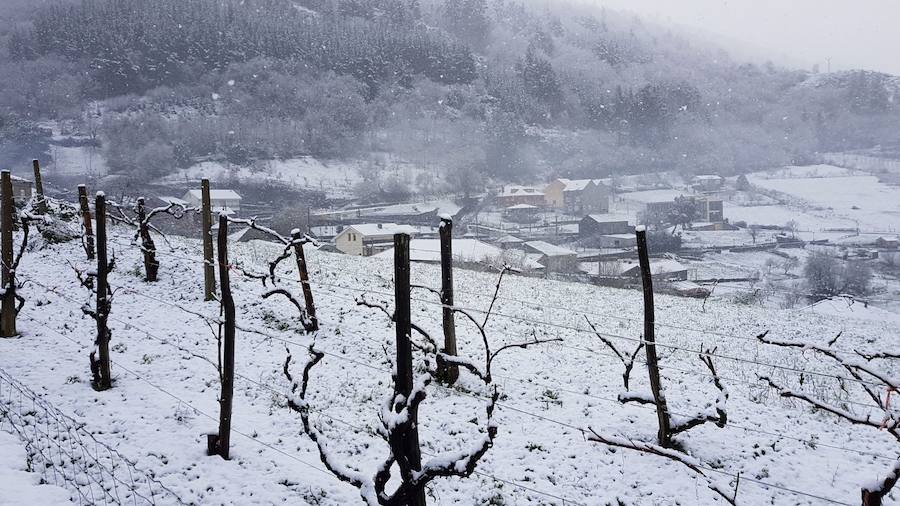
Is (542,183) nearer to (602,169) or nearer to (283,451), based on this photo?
(602,169)

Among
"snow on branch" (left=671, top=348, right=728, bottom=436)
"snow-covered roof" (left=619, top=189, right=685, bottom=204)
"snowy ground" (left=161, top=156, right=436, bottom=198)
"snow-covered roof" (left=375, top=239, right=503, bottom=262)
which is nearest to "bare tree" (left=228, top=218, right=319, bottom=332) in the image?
"snow on branch" (left=671, top=348, right=728, bottom=436)

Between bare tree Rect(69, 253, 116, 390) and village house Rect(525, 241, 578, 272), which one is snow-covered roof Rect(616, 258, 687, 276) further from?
bare tree Rect(69, 253, 116, 390)

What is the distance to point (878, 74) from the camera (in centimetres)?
15738

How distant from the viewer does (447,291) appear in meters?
8.46

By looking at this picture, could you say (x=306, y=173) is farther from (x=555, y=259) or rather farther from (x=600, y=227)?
(x=555, y=259)

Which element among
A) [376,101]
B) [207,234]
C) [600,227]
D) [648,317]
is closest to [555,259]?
[600,227]

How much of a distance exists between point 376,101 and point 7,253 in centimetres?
16529

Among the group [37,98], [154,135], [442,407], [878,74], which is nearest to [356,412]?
[442,407]

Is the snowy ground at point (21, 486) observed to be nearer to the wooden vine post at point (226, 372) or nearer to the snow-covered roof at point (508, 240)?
the wooden vine post at point (226, 372)

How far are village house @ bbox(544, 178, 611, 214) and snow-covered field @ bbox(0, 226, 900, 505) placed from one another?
8044 centimetres

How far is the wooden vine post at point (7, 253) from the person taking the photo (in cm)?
950

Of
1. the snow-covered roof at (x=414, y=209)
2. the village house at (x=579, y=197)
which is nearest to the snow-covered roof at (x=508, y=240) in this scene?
the snow-covered roof at (x=414, y=209)

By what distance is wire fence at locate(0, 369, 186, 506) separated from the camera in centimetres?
560

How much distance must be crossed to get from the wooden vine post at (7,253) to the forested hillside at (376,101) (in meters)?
94.4
